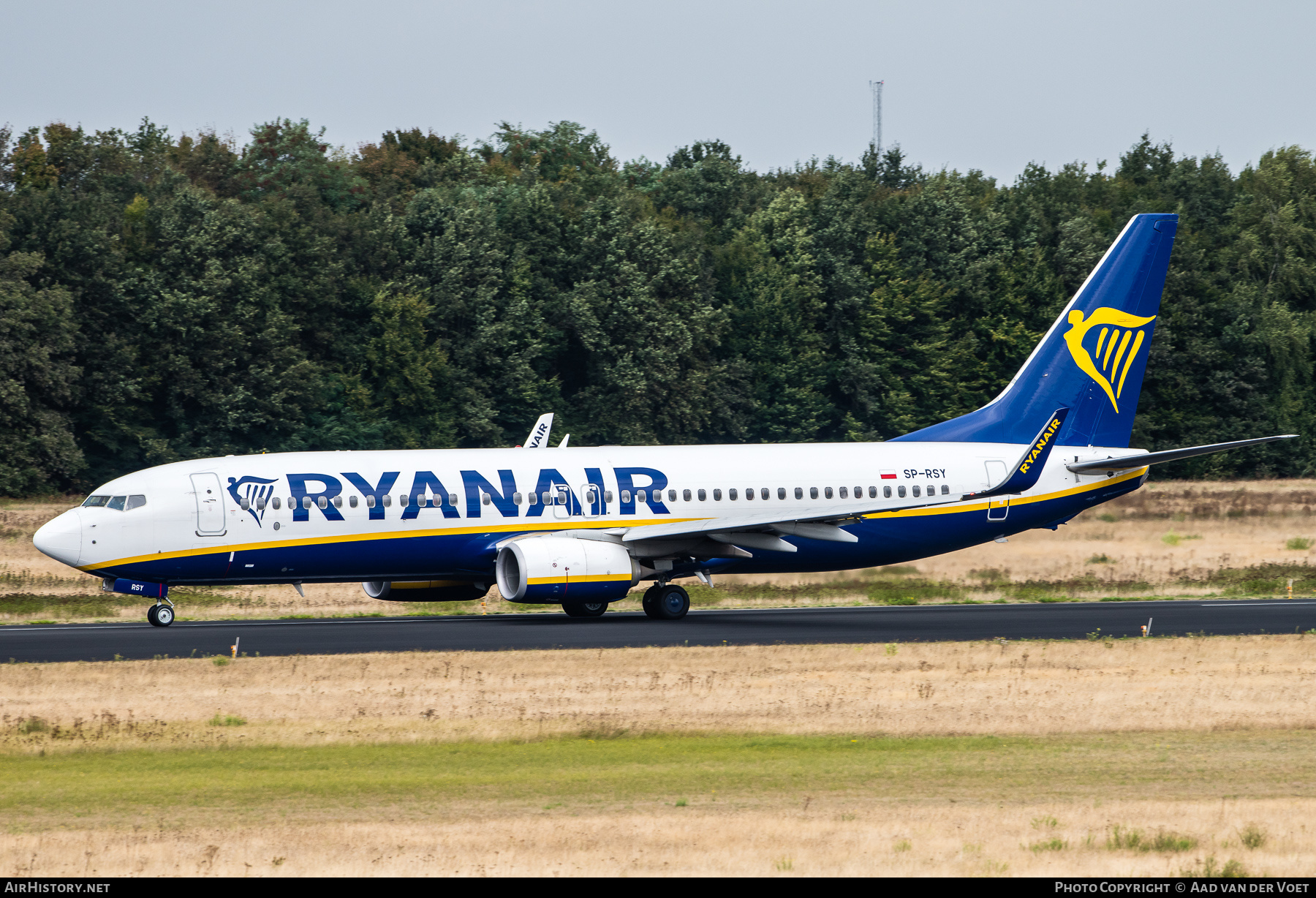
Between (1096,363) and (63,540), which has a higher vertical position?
(1096,363)

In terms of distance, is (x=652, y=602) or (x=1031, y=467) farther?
(x=1031, y=467)

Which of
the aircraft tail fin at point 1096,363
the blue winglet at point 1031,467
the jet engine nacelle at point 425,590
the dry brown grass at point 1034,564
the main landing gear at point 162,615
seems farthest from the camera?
the aircraft tail fin at point 1096,363

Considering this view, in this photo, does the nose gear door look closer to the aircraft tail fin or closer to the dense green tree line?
the aircraft tail fin

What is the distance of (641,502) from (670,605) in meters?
2.33

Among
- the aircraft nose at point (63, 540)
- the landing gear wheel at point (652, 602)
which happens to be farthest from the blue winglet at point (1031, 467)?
the aircraft nose at point (63, 540)

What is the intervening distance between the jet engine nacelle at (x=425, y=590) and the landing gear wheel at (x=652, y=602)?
11.8 feet

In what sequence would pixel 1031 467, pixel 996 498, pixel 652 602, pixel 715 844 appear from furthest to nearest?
pixel 996 498 → pixel 1031 467 → pixel 652 602 → pixel 715 844

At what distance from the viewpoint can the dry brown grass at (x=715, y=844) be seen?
12.8 meters

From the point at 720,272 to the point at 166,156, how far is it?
113ft

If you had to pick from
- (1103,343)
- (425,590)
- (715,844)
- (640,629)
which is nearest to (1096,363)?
(1103,343)

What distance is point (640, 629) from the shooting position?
32.6 m

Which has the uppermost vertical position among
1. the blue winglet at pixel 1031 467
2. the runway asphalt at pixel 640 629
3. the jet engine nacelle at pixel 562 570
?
the blue winglet at pixel 1031 467

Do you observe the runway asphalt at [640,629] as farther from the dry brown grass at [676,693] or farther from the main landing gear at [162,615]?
the dry brown grass at [676,693]

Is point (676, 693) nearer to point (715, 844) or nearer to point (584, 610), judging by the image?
point (715, 844)
